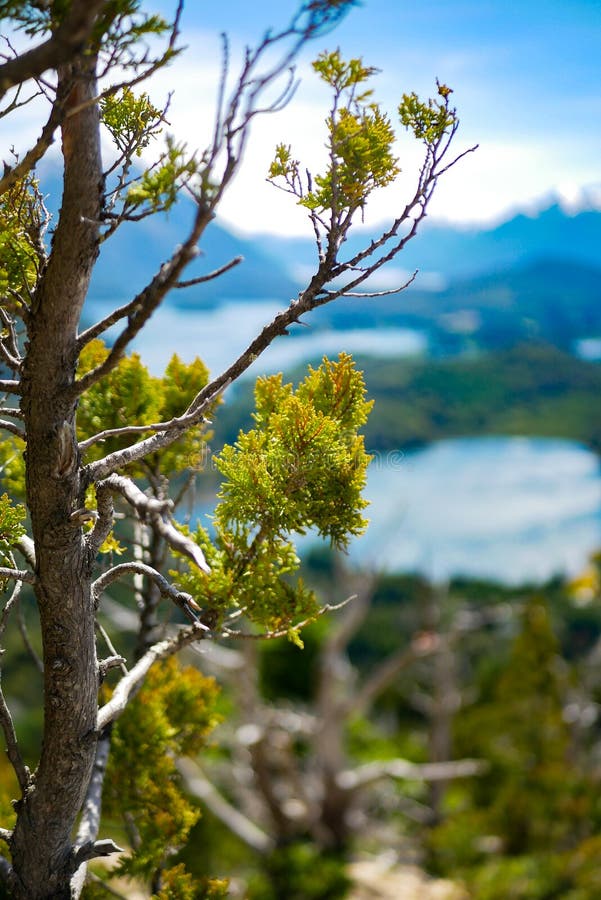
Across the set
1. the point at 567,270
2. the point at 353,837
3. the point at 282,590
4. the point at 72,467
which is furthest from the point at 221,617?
the point at 567,270

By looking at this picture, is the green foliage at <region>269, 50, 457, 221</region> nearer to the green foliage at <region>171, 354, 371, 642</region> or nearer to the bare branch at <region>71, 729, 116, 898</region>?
the green foliage at <region>171, 354, 371, 642</region>

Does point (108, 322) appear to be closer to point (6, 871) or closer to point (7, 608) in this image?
point (7, 608)

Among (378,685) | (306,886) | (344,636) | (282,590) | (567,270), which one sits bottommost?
(306,886)

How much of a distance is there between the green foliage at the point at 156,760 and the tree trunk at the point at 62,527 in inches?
28.3

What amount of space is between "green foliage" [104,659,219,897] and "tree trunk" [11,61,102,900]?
2.36 feet

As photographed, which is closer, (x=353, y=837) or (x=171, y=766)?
(x=171, y=766)

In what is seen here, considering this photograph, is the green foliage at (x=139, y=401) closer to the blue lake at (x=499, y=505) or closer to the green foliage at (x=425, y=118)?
the green foliage at (x=425, y=118)

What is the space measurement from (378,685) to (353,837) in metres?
2.80

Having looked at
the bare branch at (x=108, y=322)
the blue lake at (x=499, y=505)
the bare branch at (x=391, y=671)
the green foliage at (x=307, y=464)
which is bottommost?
the bare branch at (x=391, y=671)

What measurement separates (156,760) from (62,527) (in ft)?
5.92

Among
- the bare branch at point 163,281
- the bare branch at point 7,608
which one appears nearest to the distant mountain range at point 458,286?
the bare branch at point 7,608

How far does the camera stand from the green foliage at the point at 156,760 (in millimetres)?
3500

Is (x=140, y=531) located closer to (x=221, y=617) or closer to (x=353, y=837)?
(x=221, y=617)

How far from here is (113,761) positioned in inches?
146
